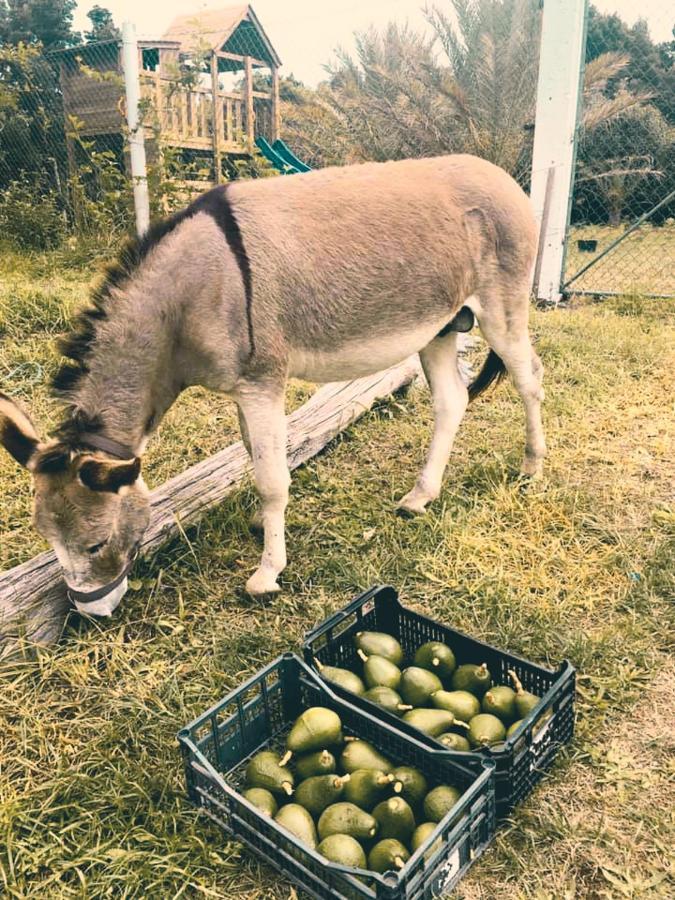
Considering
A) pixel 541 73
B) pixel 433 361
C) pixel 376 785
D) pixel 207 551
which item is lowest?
pixel 207 551

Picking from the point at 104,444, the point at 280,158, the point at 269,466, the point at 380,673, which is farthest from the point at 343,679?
the point at 280,158

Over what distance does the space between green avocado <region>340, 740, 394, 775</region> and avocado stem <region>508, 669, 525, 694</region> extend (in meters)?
0.48

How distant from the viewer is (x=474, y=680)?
239cm

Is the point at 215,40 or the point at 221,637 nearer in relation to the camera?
the point at 221,637

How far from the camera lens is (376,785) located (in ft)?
6.52

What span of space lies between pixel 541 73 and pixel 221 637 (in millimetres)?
6583

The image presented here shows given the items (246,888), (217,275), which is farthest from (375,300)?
(246,888)

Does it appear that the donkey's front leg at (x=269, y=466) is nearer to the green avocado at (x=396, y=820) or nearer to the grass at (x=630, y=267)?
the green avocado at (x=396, y=820)

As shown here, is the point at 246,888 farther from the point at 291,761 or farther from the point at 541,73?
the point at 541,73

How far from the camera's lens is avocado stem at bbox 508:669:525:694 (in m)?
2.33

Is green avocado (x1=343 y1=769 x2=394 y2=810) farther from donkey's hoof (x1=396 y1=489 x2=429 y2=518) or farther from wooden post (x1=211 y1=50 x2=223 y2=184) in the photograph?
wooden post (x1=211 y1=50 x2=223 y2=184)

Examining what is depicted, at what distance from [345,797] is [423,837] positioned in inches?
9.5

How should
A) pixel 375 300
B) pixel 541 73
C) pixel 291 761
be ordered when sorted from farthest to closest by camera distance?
pixel 541 73 → pixel 375 300 → pixel 291 761

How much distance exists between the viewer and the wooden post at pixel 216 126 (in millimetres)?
8531
